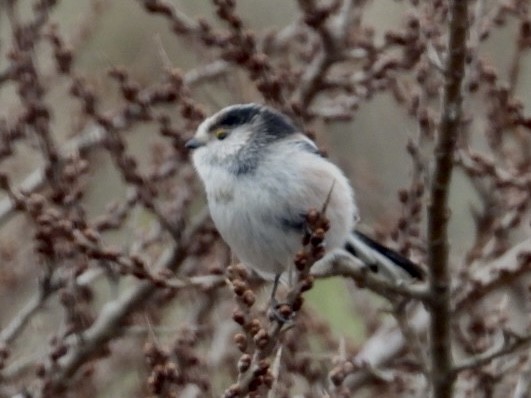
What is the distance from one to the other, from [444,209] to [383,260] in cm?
61

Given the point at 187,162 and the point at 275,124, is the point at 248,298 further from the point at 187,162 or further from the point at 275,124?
the point at 187,162

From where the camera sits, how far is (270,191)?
10.3ft

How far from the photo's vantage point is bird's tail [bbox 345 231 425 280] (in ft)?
10.5

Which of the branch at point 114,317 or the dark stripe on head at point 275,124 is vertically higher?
the dark stripe on head at point 275,124

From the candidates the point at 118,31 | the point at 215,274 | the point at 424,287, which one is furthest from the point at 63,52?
the point at 118,31

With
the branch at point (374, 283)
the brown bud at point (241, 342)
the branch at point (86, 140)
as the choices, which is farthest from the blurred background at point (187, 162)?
the brown bud at point (241, 342)

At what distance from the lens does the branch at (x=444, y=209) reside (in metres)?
2.44

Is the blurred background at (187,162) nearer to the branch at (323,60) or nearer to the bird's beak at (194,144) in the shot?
the branch at (323,60)

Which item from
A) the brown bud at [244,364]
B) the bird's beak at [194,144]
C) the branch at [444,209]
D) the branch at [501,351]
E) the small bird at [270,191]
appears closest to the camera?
the brown bud at [244,364]

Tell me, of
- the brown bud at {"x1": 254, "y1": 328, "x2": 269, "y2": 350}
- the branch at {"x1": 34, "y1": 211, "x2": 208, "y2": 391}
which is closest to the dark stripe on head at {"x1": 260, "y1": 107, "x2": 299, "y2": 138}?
the branch at {"x1": 34, "y1": 211, "x2": 208, "y2": 391}

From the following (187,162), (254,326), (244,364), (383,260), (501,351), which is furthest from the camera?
(187,162)

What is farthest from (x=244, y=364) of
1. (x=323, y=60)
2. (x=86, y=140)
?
(x=86, y=140)

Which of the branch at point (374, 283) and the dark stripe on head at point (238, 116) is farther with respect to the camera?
the dark stripe on head at point (238, 116)

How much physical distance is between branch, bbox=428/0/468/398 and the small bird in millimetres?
351
